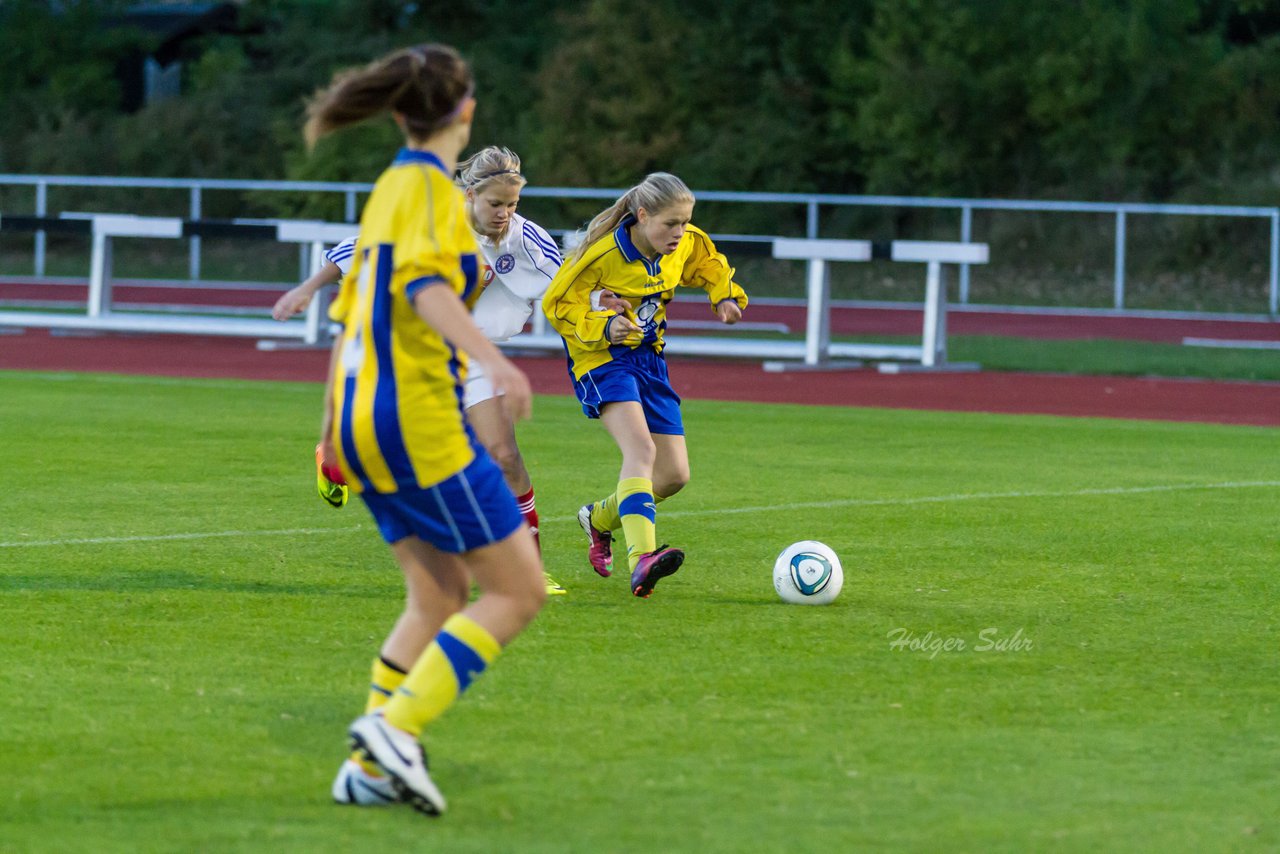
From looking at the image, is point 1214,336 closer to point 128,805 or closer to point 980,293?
point 980,293

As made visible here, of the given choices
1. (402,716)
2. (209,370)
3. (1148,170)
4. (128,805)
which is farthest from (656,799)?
(1148,170)

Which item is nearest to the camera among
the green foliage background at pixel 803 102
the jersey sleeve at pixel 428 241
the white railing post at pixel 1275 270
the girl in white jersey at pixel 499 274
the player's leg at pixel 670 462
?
the jersey sleeve at pixel 428 241

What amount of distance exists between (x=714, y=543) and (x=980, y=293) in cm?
2048

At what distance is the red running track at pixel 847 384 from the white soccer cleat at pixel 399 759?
37.1ft

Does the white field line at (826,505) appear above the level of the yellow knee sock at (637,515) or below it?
below

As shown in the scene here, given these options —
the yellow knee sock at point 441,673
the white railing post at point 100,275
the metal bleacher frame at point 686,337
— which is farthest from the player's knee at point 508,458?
the white railing post at point 100,275

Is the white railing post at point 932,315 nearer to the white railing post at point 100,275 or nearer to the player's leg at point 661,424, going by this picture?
the white railing post at point 100,275

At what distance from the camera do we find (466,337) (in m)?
4.29

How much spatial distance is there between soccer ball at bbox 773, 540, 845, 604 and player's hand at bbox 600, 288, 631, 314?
116 centimetres

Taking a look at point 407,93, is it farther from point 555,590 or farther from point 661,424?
point 661,424

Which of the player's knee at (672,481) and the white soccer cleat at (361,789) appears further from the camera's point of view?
the player's knee at (672,481)

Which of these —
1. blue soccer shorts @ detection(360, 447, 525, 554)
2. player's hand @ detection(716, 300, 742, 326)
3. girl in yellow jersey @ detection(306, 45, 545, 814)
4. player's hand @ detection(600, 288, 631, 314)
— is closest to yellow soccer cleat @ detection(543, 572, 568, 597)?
player's hand @ detection(600, 288, 631, 314)

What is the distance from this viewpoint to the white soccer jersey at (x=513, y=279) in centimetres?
782

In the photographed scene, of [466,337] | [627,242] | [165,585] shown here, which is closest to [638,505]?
[627,242]
